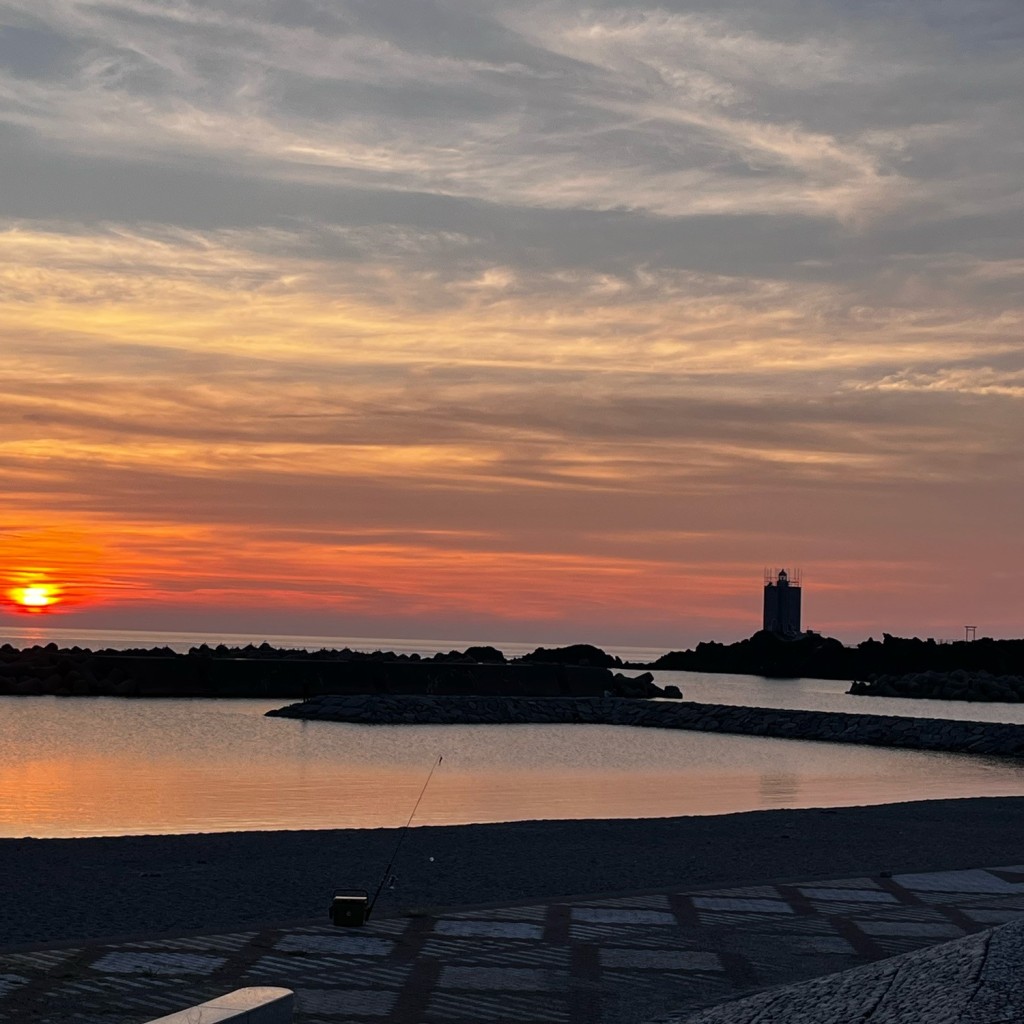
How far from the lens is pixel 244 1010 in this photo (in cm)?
609

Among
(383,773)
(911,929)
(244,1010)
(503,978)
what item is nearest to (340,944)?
(503,978)

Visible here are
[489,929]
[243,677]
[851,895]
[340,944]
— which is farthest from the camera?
[243,677]

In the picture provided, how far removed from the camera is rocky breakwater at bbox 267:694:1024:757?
41.3m

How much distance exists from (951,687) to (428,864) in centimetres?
7599

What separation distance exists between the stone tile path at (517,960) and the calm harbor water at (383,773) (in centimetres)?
802

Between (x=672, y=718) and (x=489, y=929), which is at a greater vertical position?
(x=489, y=929)

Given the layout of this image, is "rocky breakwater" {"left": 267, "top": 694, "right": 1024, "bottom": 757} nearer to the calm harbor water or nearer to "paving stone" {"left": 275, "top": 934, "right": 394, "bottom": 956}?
the calm harbor water

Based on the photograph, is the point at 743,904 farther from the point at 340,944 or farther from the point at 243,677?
the point at 243,677

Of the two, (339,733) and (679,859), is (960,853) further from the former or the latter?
(339,733)

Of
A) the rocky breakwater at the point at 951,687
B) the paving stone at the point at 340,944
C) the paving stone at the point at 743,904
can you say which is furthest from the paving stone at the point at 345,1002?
the rocky breakwater at the point at 951,687

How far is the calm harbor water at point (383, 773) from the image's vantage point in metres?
19.8

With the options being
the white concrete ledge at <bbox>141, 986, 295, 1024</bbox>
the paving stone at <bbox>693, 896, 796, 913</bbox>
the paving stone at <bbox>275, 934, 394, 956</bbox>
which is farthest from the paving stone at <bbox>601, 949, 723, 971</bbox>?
the white concrete ledge at <bbox>141, 986, 295, 1024</bbox>

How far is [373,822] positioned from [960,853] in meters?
7.53

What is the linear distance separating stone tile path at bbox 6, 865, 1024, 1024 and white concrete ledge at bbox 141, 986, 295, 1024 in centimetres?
116
